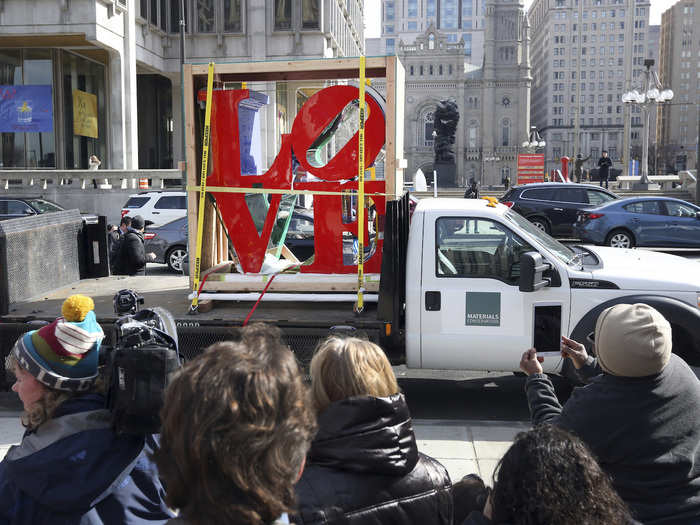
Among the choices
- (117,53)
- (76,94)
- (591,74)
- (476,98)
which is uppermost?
(591,74)

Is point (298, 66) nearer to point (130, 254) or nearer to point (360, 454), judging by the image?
point (130, 254)

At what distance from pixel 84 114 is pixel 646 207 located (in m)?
28.9

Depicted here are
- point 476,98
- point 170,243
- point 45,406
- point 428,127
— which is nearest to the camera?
point 45,406

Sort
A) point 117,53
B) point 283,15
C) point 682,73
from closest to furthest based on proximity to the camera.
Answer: point 117,53 < point 283,15 < point 682,73

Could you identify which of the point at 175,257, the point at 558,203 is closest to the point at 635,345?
the point at 175,257

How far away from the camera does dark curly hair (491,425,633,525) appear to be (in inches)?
73.5

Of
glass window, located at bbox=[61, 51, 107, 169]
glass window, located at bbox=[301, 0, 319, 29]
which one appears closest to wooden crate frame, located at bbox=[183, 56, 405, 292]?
glass window, located at bbox=[61, 51, 107, 169]

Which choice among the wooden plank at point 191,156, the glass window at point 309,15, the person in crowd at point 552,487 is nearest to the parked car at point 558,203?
the wooden plank at point 191,156

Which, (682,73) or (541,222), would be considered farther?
(682,73)

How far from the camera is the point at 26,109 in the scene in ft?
115

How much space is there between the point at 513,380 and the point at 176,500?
662cm

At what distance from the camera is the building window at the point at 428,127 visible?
134 meters

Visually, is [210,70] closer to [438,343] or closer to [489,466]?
[438,343]

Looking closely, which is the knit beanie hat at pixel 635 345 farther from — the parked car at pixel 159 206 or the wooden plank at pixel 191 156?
the parked car at pixel 159 206
